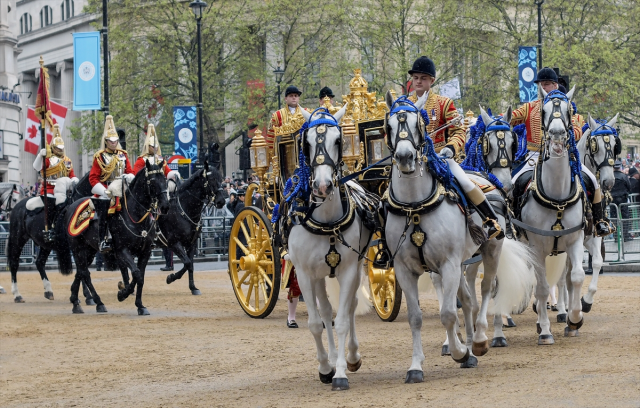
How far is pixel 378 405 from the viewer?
7.90 m

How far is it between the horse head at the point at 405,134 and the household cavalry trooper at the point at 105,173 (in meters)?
9.10

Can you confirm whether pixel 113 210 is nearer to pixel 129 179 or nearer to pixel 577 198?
pixel 129 179

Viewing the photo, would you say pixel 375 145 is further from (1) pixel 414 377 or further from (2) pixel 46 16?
(2) pixel 46 16

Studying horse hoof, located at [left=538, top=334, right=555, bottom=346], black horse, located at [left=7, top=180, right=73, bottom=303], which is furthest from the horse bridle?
black horse, located at [left=7, top=180, right=73, bottom=303]

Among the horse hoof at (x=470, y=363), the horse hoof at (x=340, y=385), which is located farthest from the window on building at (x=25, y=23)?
the horse hoof at (x=340, y=385)

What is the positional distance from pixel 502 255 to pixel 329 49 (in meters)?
37.0

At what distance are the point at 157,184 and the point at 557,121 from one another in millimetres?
7739

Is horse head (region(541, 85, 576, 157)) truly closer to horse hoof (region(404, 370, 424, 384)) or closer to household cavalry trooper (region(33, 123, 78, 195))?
horse hoof (region(404, 370, 424, 384))

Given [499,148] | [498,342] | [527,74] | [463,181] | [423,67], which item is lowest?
[498,342]

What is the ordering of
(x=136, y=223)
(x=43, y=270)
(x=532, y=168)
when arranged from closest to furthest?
(x=532, y=168), (x=136, y=223), (x=43, y=270)

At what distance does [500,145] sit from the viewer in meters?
11.7

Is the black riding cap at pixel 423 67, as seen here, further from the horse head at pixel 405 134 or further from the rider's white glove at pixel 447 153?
the horse head at pixel 405 134

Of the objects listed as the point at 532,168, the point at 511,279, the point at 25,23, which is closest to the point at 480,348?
the point at 511,279

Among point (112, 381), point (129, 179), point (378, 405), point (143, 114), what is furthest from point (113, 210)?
point (143, 114)
